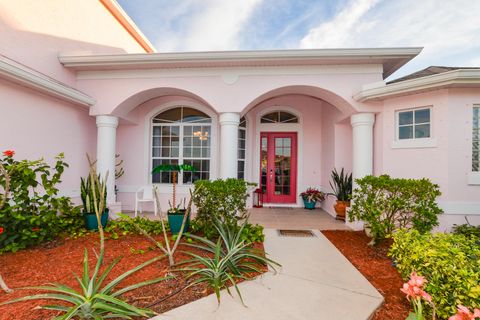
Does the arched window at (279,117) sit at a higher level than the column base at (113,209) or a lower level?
higher

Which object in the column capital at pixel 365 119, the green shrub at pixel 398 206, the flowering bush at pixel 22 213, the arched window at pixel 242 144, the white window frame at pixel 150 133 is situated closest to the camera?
the flowering bush at pixel 22 213

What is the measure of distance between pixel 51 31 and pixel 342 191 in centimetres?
752

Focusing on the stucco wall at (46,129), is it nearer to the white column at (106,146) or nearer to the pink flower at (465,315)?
the white column at (106,146)

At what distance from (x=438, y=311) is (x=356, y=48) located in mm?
4388

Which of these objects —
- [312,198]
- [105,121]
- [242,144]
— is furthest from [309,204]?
[105,121]

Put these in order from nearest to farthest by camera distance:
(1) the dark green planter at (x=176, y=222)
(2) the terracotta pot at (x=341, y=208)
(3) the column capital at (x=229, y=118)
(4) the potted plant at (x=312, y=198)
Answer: (1) the dark green planter at (x=176, y=222)
(3) the column capital at (x=229, y=118)
(2) the terracotta pot at (x=341, y=208)
(4) the potted plant at (x=312, y=198)

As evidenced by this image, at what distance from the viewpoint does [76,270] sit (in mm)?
2594

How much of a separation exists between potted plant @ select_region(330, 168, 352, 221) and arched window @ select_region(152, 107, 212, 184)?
3514mm

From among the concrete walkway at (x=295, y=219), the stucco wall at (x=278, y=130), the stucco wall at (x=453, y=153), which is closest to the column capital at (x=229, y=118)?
the stucco wall at (x=278, y=130)

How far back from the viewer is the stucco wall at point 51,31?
4.00m

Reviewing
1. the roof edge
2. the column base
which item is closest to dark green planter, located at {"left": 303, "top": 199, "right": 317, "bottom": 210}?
the column base

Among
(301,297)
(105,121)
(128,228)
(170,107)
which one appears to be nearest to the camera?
(301,297)

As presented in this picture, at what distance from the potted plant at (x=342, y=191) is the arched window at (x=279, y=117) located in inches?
85.0

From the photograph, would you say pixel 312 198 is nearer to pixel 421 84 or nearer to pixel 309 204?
pixel 309 204
